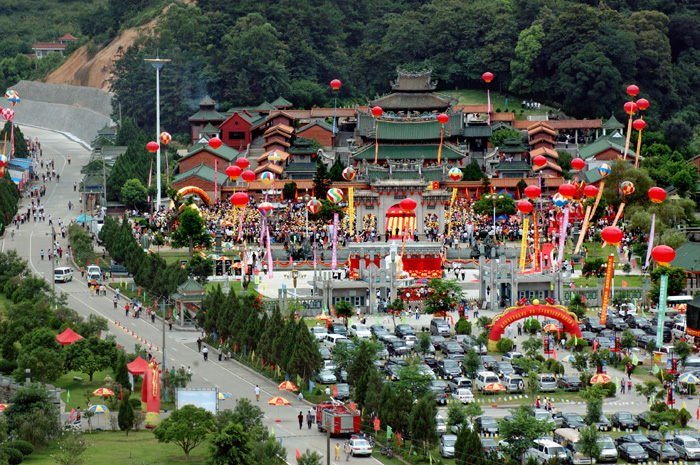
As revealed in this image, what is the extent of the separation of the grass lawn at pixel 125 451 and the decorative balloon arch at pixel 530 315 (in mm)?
25116

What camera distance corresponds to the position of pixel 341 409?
76812 millimetres

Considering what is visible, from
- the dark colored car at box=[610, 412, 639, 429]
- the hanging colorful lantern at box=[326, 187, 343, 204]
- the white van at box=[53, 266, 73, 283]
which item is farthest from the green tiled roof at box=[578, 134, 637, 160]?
the dark colored car at box=[610, 412, 639, 429]

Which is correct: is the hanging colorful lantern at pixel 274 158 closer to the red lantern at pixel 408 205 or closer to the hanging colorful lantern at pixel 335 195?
the hanging colorful lantern at pixel 335 195

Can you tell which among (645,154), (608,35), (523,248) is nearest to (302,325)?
(523,248)

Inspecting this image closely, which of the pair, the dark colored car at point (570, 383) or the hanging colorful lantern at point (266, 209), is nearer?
the dark colored car at point (570, 383)

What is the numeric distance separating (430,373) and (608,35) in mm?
85690

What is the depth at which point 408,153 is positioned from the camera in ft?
468

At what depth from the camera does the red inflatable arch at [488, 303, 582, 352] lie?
312 ft

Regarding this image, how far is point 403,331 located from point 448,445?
25007mm

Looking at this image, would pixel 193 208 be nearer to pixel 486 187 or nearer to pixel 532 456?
pixel 486 187

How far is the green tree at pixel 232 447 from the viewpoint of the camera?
67.7 m

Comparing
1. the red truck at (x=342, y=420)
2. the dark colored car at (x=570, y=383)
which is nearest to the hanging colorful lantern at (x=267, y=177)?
the dark colored car at (x=570, y=383)

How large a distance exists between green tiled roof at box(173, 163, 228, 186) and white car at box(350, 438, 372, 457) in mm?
65840

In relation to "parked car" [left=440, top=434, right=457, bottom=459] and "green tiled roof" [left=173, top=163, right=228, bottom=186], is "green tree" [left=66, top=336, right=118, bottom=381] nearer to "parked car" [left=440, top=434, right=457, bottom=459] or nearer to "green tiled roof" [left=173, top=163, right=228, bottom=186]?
"parked car" [left=440, top=434, right=457, bottom=459]
